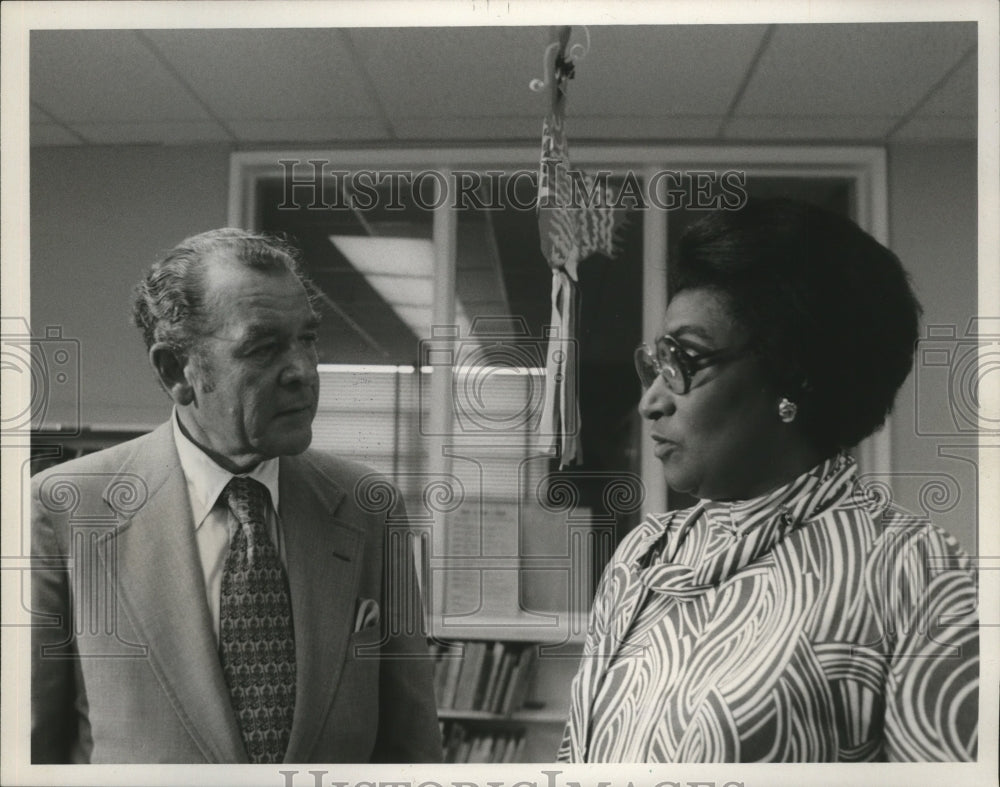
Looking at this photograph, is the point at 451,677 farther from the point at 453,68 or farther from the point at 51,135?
the point at 51,135

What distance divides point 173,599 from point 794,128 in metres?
2.13

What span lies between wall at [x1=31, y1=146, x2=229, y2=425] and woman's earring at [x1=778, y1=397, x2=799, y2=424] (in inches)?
62.6

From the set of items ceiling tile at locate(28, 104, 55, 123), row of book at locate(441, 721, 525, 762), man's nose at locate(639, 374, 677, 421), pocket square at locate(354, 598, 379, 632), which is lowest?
row of book at locate(441, 721, 525, 762)

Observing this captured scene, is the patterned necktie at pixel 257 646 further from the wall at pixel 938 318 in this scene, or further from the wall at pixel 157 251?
the wall at pixel 938 318

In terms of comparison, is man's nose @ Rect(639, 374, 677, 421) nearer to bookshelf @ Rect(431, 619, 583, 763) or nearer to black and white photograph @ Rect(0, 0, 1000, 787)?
black and white photograph @ Rect(0, 0, 1000, 787)

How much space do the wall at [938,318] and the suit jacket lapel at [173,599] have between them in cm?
192

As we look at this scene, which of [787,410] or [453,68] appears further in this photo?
[453,68]

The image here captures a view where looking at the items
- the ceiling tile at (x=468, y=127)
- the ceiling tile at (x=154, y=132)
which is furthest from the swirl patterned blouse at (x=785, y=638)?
the ceiling tile at (x=154, y=132)

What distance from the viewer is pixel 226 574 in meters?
2.64

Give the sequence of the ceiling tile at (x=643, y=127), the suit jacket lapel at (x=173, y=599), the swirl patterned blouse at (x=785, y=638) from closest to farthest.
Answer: the swirl patterned blouse at (x=785, y=638) < the suit jacket lapel at (x=173, y=599) < the ceiling tile at (x=643, y=127)

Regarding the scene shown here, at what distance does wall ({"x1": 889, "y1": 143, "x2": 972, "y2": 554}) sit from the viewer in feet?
8.75

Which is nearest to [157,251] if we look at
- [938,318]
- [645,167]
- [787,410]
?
[645,167]

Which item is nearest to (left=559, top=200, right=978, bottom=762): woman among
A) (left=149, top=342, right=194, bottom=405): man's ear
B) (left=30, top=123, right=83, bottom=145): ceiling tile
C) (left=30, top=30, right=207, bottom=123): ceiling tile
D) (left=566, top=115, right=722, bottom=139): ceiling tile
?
(left=566, top=115, right=722, bottom=139): ceiling tile

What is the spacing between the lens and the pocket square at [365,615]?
8.79 feet
